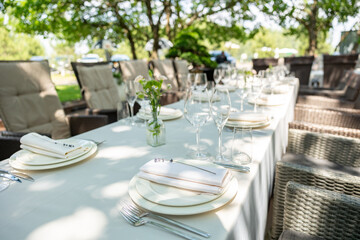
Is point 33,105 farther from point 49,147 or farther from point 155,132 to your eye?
point 155,132

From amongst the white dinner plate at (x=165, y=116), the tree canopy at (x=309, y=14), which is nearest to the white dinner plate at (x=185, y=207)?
the white dinner plate at (x=165, y=116)

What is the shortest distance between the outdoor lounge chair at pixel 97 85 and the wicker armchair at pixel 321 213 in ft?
5.79

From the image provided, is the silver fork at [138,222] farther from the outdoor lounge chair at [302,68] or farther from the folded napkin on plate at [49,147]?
the outdoor lounge chair at [302,68]

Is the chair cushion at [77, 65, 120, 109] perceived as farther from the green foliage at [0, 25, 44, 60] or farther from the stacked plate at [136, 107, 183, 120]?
the green foliage at [0, 25, 44, 60]

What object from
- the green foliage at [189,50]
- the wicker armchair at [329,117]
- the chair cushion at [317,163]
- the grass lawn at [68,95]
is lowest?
the grass lawn at [68,95]

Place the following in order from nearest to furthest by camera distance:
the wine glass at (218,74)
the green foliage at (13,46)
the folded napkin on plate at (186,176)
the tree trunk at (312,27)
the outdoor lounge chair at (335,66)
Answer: the folded napkin on plate at (186,176) < the wine glass at (218,74) < the outdoor lounge chair at (335,66) < the tree trunk at (312,27) < the green foliage at (13,46)

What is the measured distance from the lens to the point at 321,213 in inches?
39.6

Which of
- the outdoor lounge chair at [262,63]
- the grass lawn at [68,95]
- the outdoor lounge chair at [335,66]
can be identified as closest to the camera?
the outdoor lounge chair at [335,66]

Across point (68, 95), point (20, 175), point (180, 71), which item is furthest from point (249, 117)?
point (68, 95)

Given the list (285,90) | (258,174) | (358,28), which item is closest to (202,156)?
(258,174)

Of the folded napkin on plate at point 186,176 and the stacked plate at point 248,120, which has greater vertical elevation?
the folded napkin on plate at point 186,176

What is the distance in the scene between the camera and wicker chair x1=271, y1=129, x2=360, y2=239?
1148mm

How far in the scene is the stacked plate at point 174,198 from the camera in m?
0.66

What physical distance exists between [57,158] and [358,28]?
31.7ft
